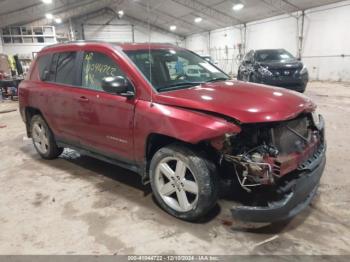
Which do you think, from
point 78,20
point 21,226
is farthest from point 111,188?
point 78,20

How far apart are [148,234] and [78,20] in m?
26.6

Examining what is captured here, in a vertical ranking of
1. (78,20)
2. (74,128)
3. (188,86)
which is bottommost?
(74,128)

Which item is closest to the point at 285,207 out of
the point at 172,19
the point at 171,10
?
the point at 171,10

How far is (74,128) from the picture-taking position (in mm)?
3738

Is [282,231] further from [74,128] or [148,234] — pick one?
[74,128]

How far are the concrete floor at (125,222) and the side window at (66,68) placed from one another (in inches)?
46.4

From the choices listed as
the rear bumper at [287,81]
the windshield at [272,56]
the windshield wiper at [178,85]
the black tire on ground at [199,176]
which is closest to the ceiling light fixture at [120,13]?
the windshield at [272,56]

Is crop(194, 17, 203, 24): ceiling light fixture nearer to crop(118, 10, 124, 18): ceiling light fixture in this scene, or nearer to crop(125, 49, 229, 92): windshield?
crop(118, 10, 124, 18): ceiling light fixture

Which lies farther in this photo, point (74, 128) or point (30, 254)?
point (74, 128)

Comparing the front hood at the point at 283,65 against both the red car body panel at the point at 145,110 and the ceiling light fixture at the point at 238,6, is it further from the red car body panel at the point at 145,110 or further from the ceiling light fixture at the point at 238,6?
the ceiling light fixture at the point at 238,6

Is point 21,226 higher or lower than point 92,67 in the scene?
lower

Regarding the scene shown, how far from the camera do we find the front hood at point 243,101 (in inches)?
93.1

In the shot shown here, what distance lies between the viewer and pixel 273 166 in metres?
2.28

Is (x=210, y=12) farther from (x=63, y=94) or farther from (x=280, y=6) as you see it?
(x=63, y=94)
